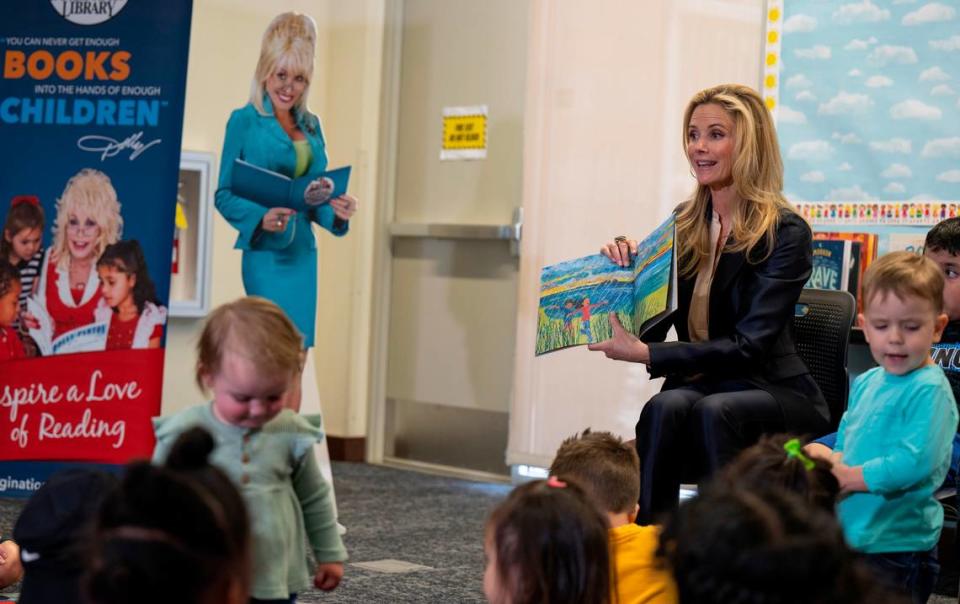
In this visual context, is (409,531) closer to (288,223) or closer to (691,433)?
(288,223)

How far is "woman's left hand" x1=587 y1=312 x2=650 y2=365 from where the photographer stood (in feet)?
9.89

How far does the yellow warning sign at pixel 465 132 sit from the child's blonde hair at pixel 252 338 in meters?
3.67

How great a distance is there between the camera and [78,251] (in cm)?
404

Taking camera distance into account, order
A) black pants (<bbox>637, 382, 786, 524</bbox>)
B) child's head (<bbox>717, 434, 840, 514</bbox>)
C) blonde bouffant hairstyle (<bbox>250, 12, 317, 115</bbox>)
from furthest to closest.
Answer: blonde bouffant hairstyle (<bbox>250, 12, 317, 115</bbox>), black pants (<bbox>637, 382, 786, 524</bbox>), child's head (<bbox>717, 434, 840, 514</bbox>)

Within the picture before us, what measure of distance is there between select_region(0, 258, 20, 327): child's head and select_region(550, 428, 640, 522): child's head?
220cm

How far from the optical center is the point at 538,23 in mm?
5148

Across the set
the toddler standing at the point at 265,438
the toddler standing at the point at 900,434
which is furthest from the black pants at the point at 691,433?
the toddler standing at the point at 265,438

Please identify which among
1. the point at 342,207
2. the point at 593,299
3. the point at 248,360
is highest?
the point at 342,207

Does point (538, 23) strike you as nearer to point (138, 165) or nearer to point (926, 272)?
point (138, 165)

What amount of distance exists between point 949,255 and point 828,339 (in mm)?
346

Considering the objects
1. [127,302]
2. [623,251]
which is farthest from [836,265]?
[127,302]

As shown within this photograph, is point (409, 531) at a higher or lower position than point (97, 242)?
lower

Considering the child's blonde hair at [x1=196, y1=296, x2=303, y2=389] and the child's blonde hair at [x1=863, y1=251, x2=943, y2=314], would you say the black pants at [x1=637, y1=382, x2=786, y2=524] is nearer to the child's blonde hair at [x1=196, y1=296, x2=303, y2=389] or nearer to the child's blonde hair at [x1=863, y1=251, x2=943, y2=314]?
the child's blonde hair at [x1=863, y1=251, x2=943, y2=314]
